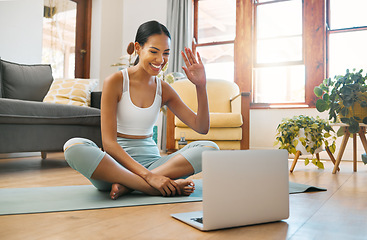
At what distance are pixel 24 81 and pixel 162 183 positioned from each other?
7.40 ft

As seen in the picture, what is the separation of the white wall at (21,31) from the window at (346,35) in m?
3.46

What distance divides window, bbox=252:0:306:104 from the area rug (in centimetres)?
299

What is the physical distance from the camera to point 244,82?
4555mm

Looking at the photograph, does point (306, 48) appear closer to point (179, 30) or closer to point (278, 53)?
point (278, 53)

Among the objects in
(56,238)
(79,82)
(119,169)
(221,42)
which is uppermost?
(221,42)

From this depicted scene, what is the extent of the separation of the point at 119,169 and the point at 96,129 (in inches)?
63.1

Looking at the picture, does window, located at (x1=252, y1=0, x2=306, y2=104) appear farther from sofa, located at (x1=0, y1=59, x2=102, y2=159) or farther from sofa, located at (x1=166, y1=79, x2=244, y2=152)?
sofa, located at (x1=0, y1=59, x2=102, y2=159)

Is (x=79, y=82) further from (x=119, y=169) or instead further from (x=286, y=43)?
(x=286, y=43)

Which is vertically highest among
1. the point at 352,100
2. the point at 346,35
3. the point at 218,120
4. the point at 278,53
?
the point at 346,35

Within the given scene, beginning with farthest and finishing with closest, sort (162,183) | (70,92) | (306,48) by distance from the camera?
(306,48) < (70,92) < (162,183)

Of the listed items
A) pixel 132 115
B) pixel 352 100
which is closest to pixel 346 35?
pixel 352 100

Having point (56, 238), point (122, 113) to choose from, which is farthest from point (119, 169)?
point (56, 238)

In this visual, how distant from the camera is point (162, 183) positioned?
127cm

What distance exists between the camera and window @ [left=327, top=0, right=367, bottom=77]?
4023 mm
